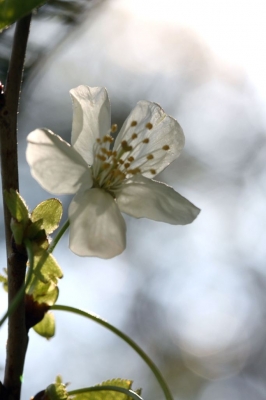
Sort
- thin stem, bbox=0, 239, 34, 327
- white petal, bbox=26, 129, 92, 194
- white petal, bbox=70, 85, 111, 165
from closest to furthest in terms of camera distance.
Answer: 1. thin stem, bbox=0, 239, 34, 327
2. white petal, bbox=26, 129, 92, 194
3. white petal, bbox=70, 85, 111, 165

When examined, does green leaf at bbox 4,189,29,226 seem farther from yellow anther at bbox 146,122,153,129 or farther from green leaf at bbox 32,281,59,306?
yellow anther at bbox 146,122,153,129

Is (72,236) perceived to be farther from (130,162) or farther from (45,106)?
(45,106)

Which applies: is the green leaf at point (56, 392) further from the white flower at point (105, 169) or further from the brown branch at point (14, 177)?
the white flower at point (105, 169)

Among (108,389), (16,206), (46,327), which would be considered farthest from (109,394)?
(16,206)

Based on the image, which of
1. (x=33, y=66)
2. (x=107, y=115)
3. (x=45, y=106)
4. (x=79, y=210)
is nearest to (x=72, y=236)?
(x=79, y=210)

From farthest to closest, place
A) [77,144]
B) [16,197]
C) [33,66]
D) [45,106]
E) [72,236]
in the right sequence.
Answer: [45,106] < [33,66] < [77,144] < [72,236] < [16,197]

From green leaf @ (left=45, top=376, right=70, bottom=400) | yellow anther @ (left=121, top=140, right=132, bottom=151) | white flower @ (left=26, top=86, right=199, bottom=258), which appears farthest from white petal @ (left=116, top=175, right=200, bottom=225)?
green leaf @ (left=45, top=376, right=70, bottom=400)

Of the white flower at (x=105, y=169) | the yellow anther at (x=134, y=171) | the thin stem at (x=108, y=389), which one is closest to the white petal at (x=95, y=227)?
the white flower at (x=105, y=169)
